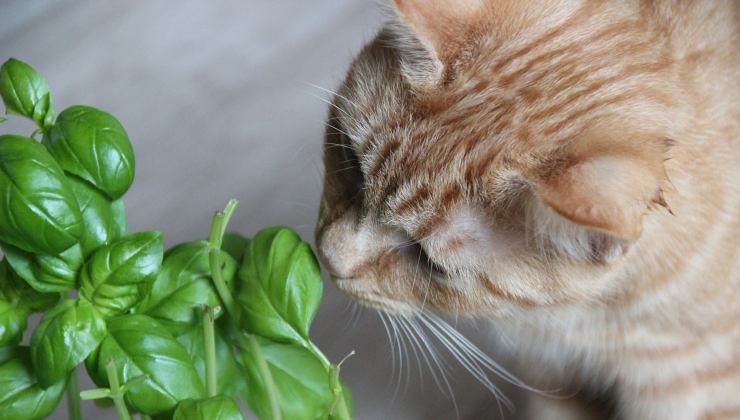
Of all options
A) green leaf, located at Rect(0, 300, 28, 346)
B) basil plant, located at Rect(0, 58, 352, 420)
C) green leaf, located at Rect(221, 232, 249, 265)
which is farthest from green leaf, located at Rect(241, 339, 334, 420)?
green leaf, located at Rect(0, 300, 28, 346)

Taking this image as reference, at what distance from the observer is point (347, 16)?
1.57 meters

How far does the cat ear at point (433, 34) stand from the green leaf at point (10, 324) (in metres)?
0.43

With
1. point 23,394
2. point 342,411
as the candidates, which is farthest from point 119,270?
point 342,411

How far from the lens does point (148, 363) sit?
28.3 inches

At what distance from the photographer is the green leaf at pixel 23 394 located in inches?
28.9

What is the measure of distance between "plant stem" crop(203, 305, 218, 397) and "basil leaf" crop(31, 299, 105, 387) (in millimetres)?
91

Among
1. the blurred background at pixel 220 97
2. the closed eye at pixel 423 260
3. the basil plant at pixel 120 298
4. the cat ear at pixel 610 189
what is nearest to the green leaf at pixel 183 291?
the basil plant at pixel 120 298

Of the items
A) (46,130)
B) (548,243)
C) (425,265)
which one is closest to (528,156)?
(548,243)

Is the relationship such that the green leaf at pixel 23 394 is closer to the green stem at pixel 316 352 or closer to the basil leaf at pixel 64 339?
the basil leaf at pixel 64 339

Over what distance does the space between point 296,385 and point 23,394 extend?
250 millimetres

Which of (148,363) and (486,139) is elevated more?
(486,139)

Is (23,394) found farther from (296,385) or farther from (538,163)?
(538,163)

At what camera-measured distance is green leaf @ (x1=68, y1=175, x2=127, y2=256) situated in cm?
74

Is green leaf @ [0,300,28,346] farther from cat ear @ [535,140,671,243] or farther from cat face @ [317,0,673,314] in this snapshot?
cat ear @ [535,140,671,243]
